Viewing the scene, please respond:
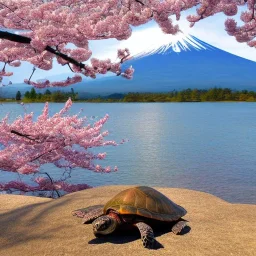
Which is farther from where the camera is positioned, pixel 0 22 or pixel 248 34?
pixel 248 34

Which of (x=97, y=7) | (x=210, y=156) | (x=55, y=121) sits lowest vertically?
(x=210, y=156)

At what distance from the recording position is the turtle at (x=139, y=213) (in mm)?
5457

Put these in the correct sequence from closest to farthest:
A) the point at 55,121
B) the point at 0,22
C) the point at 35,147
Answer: the point at 0,22 < the point at 55,121 < the point at 35,147

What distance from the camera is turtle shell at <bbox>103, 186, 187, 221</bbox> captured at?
5.64m

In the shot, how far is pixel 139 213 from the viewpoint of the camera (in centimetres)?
561

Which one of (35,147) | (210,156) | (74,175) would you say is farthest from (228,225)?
(210,156)

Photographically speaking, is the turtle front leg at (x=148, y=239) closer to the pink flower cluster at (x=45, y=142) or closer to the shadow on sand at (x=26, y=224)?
the shadow on sand at (x=26, y=224)

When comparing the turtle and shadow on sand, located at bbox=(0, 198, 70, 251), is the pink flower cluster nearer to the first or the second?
shadow on sand, located at bbox=(0, 198, 70, 251)

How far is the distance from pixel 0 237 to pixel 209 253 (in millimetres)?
3088

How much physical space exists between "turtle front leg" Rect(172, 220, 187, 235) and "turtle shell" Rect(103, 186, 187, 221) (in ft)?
0.33

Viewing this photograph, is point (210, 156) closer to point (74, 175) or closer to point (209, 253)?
point (74, 175)

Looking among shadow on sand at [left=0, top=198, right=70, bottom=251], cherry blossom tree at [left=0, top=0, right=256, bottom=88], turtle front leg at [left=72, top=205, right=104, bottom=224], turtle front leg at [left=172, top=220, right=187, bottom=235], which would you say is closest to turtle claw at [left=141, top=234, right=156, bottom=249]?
turtle front leg at [left=172, top=220, right=187, bottom=235]

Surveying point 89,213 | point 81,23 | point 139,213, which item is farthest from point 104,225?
point 81,23

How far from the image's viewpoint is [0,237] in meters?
6.23
